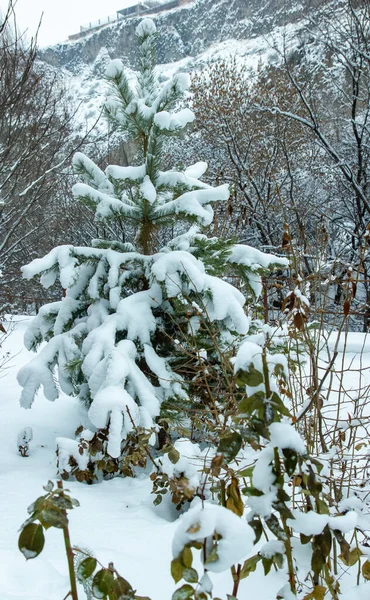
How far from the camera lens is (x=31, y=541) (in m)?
0.69

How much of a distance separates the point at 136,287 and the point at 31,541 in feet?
10.3

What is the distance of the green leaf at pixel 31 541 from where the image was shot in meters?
0.68

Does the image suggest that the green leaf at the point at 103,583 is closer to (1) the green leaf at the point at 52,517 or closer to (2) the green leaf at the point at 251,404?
(1) the green leaf at the point at 52,517

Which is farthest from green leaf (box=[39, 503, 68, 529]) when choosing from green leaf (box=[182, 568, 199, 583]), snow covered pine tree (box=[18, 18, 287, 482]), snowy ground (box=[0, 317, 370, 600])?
snow covered pine tree (box=[18, 18, 287, 482])

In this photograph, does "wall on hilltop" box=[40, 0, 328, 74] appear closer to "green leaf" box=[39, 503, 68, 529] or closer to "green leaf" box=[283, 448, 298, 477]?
"green leaf" box=[283, 448, 298, 477]

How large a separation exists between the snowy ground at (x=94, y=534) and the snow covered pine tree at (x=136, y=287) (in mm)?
287

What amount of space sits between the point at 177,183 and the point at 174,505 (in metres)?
2.53

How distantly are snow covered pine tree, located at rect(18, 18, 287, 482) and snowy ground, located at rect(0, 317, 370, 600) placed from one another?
0.29 meters

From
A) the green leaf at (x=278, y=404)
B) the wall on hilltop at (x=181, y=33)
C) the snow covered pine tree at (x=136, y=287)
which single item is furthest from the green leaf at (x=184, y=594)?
the wall on hilltop at (x=181, y=33)

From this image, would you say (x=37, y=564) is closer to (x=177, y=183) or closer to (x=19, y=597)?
(x=19, y=597)

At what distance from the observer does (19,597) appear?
1522 mm

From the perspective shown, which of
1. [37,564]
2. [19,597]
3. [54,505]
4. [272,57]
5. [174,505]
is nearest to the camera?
[54,505]

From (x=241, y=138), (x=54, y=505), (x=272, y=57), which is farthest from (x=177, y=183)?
(x=272, y=57)

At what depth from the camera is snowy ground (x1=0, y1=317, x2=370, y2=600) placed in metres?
1.67
